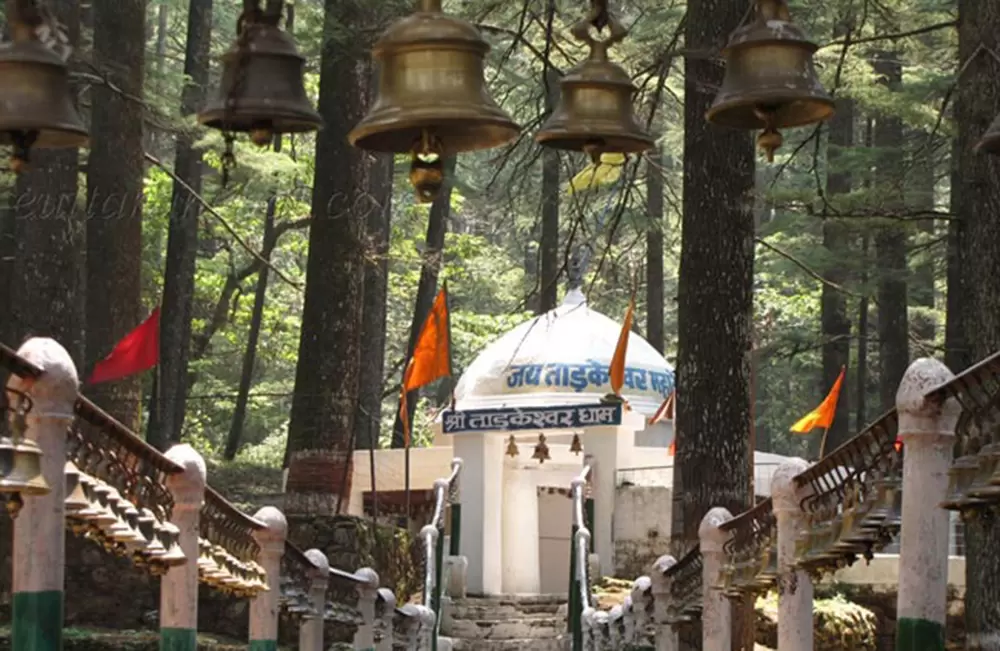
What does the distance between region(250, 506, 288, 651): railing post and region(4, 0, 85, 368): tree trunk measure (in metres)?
7.33

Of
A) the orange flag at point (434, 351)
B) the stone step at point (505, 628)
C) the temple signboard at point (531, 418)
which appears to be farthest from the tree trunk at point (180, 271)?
the orange flag at point (434, 351)

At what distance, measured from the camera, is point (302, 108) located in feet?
20.3

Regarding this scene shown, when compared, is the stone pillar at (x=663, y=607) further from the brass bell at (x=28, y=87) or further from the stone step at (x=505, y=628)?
the stone step at (x=505, y=628)

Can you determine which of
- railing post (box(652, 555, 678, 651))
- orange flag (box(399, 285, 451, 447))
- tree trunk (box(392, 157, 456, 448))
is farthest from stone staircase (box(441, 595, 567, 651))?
railing post (box(652, 555, 678, 651))

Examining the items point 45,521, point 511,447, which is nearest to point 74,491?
point 45,521

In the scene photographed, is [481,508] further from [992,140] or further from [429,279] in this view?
[992,140]

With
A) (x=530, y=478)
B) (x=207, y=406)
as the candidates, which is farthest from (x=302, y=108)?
(x=207, y=406)

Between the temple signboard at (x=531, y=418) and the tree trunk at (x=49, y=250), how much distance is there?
10.3m

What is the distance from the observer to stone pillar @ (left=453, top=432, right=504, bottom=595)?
1243 inches

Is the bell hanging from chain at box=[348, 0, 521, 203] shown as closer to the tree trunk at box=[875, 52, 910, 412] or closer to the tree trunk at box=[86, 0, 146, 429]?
the tree trunk at box=[86, 0, 146, 429]

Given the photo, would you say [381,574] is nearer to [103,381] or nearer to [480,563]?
[103,381]

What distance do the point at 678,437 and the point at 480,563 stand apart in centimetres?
1604

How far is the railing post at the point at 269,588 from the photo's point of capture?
14.6m

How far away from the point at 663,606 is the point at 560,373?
16.6m
